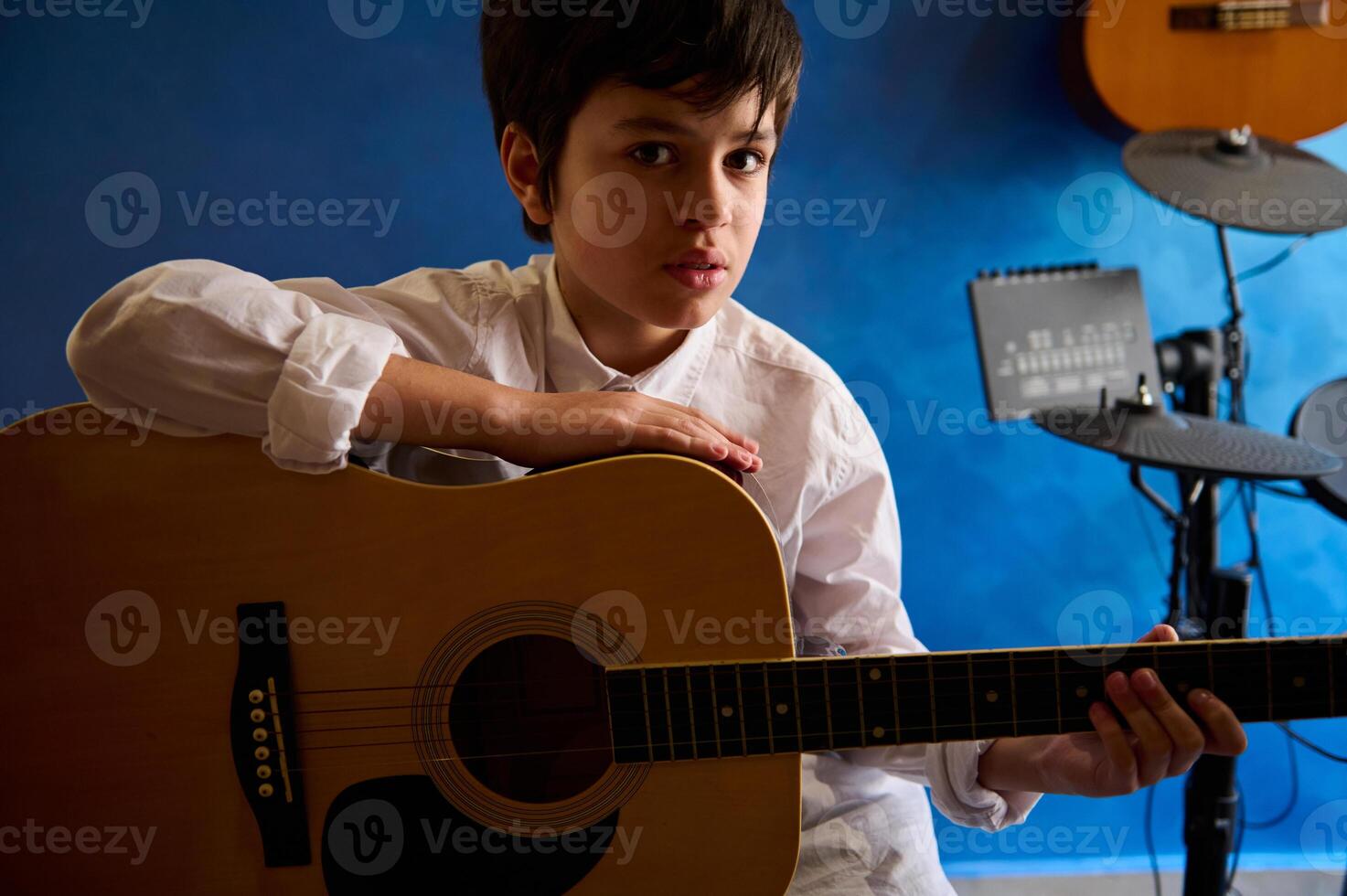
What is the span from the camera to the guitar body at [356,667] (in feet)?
2.79

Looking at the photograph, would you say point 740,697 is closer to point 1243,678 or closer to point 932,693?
point 932,693

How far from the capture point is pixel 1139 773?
0.90 m

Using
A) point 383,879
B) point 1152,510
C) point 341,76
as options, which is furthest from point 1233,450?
point 341,76

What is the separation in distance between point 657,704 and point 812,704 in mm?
140

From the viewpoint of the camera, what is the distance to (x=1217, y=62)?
1681 millimetres

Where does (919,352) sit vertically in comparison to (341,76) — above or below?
below

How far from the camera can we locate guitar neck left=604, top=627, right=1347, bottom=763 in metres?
0.85

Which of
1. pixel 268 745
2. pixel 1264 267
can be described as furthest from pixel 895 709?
pixel 1264 267

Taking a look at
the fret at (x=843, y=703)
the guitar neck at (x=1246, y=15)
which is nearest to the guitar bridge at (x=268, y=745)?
the fret at (x=843, y=703)

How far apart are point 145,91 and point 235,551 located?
1.15 m

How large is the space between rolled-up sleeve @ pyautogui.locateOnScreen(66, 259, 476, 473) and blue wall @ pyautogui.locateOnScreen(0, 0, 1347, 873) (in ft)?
2.88

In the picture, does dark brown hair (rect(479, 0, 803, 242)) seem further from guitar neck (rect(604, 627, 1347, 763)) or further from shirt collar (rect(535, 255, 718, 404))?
guitar neck (rect(604, 627, 1347, 763))

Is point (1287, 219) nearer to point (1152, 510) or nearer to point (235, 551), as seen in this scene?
point (1152, 510)

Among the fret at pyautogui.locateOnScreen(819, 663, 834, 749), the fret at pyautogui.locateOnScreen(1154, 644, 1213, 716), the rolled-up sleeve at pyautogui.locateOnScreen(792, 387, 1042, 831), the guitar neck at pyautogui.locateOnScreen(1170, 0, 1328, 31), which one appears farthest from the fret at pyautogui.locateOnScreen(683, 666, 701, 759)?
the guitar neck at pyautogui.locateOnScreen(1170, 0, 1328, 31)
